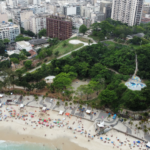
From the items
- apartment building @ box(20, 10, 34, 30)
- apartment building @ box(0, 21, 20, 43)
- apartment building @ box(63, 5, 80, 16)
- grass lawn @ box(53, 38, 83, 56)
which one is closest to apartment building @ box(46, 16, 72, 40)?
grass lawn @ box(53, 38, 83, 56)

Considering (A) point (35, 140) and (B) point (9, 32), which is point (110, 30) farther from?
(A) point (35, 140)

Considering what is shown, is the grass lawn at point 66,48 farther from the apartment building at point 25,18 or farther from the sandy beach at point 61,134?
the apartment building at point 25,18

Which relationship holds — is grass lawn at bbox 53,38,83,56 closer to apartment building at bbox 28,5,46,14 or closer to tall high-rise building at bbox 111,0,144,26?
tall high-rise building at bbox 111,0,144,26

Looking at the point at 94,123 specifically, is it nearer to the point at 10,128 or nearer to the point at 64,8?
the point at 10,128

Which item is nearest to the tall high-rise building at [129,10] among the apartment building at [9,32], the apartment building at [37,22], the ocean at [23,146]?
the apartment building at [37,22]

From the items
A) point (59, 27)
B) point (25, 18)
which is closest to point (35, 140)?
point (59, 27)

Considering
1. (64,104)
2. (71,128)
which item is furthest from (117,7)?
(71,128)

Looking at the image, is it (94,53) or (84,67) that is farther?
(94,53)
